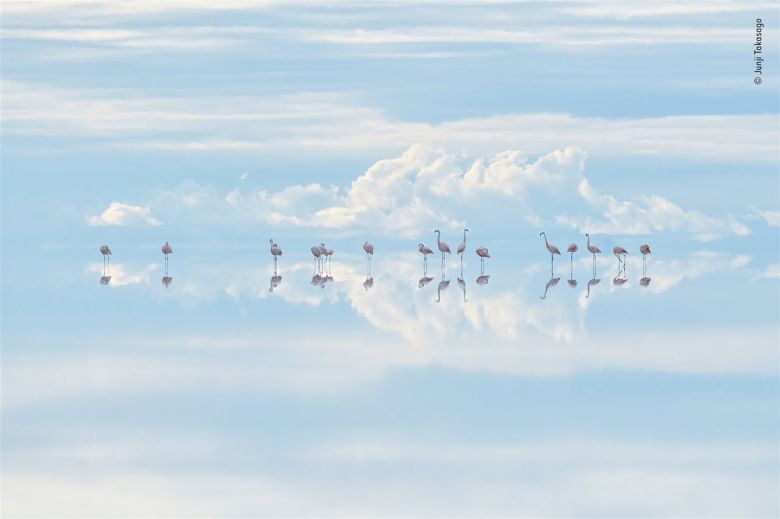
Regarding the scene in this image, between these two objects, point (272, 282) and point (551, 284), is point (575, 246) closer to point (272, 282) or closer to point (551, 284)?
point (551, 284)

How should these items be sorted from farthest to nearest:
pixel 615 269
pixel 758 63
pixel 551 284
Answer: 1. pixel 615 269
2. pixel 551 284
3. pixel 758 63

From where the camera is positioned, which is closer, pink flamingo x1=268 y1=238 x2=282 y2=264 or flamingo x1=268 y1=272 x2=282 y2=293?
flamingo x1=268 y1=272 x2=282 y2=293

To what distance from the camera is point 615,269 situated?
83.9 ft

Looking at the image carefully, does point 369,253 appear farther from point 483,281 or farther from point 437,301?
point 437,301

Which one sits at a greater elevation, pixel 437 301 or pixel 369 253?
pixel 369 253

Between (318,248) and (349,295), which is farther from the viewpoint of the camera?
(318,248)

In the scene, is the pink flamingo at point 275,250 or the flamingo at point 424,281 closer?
the flamingo at point 424,281

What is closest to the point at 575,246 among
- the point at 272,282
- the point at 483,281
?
the point at 483,281

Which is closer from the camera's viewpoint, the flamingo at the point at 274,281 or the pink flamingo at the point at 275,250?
the flamingo at the point at 274,281

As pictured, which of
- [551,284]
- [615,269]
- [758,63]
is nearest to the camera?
[758,63]

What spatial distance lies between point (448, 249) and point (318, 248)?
2444mm

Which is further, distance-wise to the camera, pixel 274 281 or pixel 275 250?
pixel 275 250

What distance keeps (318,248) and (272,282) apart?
8.91 ft

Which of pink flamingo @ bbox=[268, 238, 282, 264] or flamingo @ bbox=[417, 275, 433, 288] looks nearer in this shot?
flamingo @ bbox=[417, 275, 433, 288]
